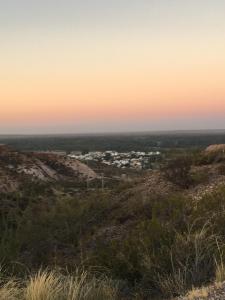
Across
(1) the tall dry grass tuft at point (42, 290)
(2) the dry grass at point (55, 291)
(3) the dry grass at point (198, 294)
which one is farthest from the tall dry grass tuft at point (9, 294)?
(3) the dry grass at point (198, 294)

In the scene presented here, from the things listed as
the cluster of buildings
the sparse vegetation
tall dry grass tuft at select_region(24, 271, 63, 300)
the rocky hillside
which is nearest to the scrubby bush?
the sparse vegetation

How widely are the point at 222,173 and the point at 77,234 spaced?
530cm

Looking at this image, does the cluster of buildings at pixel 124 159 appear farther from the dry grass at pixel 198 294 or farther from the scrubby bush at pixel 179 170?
the dry grass at pixel 198 294

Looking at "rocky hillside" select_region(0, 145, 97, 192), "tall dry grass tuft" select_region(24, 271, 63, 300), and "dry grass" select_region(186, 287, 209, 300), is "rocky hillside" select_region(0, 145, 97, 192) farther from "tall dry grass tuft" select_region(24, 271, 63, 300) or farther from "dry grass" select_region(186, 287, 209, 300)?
"dry grass" select_region(186, 287, 209, 300)

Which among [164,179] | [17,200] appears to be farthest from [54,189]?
[164,179]

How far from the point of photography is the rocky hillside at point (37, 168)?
57438mm

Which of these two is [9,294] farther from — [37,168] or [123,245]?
[37,168]

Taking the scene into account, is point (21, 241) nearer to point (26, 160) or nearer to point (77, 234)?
point (77, 234)

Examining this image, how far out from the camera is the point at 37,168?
65688mm

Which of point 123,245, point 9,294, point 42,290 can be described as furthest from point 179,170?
point 9,294

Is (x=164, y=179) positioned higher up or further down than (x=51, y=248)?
higher up

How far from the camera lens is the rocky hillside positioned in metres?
57.4

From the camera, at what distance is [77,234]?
15523 millimetres

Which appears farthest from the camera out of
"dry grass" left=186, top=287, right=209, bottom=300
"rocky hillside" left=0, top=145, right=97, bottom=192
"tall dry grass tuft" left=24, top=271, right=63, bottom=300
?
"rocky hillside" left=0, top=145, right=97, bottom=192
